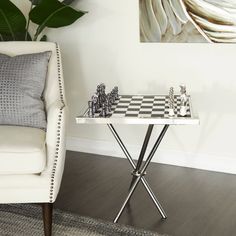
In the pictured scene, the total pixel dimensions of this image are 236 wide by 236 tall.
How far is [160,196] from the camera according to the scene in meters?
2.44

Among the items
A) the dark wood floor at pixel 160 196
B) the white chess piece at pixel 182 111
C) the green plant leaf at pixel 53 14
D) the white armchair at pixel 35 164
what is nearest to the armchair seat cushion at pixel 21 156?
the white armchair at pixel 35 164

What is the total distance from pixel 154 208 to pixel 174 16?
1.20 m

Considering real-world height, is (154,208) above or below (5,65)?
below

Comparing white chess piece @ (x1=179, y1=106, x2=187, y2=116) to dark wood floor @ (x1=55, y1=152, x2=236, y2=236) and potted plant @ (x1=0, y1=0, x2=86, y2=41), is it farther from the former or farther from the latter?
potted plant @ (x1=0, y1=0, x2=86, y2=41)

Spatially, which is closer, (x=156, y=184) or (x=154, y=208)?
(x=154, y=208)

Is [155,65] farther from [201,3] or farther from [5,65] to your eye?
[5,65]

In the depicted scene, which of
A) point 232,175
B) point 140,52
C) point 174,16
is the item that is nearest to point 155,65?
point 140,52

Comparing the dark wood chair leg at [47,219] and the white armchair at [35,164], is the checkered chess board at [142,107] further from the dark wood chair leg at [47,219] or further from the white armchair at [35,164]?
the dark wood chair leg at [47,219]

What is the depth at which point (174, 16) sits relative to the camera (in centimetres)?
261

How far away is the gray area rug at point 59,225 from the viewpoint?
2.09 meters

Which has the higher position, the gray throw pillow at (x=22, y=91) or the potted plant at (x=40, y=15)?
the potted plant at (x=40, y=15)

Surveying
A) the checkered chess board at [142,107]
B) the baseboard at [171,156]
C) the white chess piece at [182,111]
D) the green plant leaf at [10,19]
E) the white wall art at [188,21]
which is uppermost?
the white wall art at [188,21]

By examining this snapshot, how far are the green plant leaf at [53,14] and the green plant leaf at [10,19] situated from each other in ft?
0.34

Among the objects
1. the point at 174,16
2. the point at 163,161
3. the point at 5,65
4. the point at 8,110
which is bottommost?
the point at 163,161
